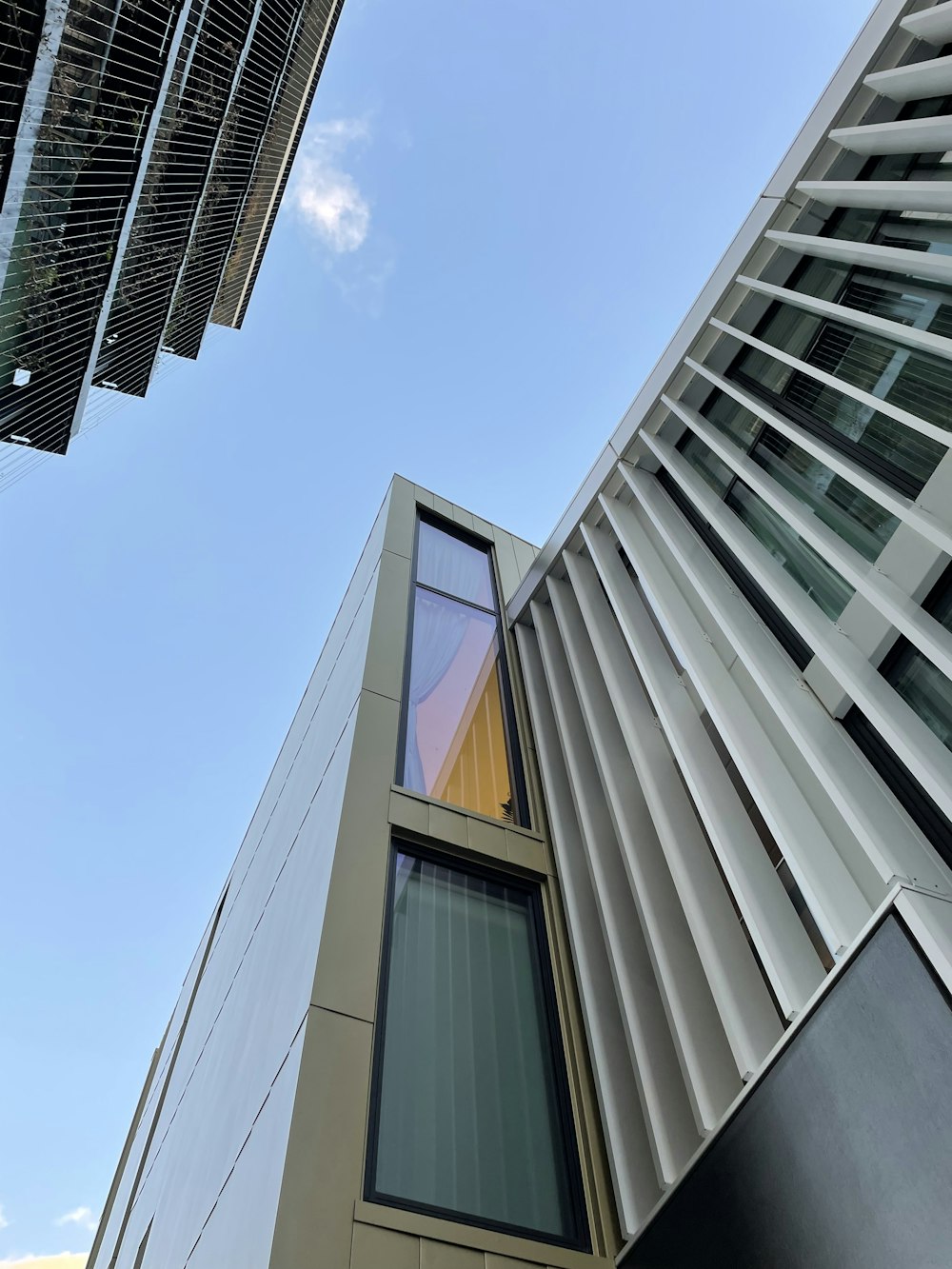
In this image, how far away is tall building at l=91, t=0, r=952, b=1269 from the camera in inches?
128

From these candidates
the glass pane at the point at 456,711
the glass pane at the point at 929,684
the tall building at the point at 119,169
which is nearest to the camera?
the glass pane at the point at 929,684

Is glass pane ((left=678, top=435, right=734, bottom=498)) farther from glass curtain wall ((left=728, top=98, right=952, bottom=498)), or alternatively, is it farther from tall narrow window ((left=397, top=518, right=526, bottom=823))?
tall narrow window ((left=397, top=518, right=526, bottom=823))

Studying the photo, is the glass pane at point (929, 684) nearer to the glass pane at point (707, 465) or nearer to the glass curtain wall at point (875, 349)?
the glass curtain wall at point (875, 349)

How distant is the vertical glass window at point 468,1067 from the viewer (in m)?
4.06

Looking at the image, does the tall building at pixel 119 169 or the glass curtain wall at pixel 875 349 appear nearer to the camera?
the glass curtain wall at pixel 875 349

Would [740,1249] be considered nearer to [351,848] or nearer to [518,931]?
[518,931]

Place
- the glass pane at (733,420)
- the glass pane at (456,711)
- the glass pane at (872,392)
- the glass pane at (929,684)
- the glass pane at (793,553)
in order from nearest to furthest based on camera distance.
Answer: the glass pane at (929,684), the glass pane at (872,392), the glass pane at (793,553), the glass pane at (733,420), the glass pane at (456,711)

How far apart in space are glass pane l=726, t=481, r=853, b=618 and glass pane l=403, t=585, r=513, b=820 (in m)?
3.30

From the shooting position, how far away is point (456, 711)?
26.2ft

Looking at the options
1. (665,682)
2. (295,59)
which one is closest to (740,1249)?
(665,682)

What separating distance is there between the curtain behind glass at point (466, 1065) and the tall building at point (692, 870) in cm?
2

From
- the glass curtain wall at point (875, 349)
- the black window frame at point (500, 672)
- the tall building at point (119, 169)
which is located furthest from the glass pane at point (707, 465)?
the tall building at point (119, 169)

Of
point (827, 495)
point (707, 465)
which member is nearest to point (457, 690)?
point (707, 465)

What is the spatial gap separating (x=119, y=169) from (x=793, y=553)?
1379cm
